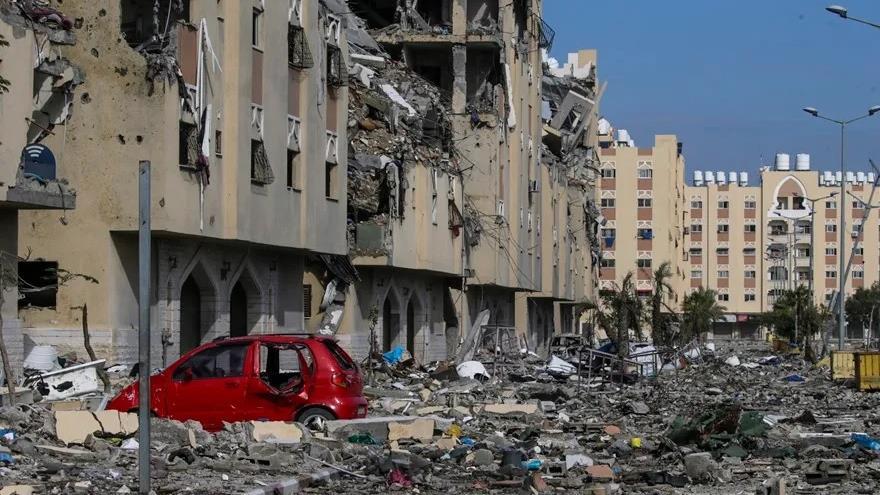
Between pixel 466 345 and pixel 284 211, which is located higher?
pixel 284 211

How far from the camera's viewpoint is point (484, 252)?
5694cm

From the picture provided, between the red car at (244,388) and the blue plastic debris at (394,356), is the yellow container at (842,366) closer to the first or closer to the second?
the blue plastic debris at (394,356)

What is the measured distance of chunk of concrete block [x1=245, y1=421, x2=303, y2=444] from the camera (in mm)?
19750

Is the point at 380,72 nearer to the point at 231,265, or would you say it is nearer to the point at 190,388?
the point at 231,265

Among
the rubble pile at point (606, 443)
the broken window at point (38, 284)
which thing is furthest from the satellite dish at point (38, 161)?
the rubble pile at point (606, 443)

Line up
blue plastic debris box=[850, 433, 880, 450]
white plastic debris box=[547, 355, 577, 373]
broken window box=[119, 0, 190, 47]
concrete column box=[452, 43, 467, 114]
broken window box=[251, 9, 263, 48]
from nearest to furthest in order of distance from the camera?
blue plastic debris box=[850, 433, 880, 450]
broken window box=[119, 0, 190, 47]
broken window box=[251, 9, 263, 48]
white plastic debris box=[547, 355, 577, 373]
concrete column box=[452, 43, 467, 114]

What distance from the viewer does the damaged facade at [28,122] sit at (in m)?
23.6

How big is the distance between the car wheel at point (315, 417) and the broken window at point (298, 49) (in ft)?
52.5

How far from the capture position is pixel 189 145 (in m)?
29.9

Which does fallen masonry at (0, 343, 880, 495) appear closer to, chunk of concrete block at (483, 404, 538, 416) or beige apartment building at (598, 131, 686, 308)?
chunk of concrete block at (483, 404, 538, 416)

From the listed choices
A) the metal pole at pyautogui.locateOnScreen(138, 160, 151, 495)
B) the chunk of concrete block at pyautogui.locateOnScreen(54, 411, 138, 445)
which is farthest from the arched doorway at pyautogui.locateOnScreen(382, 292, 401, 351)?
the metal pole at pyautogui.locateOnScreen(138, 160, 151, 495)

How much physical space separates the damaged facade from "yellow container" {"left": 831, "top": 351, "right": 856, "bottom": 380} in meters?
29.4

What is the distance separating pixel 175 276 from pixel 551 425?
8800mm

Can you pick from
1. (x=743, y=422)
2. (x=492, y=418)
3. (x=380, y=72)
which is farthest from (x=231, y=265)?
(x=380, y=72)
